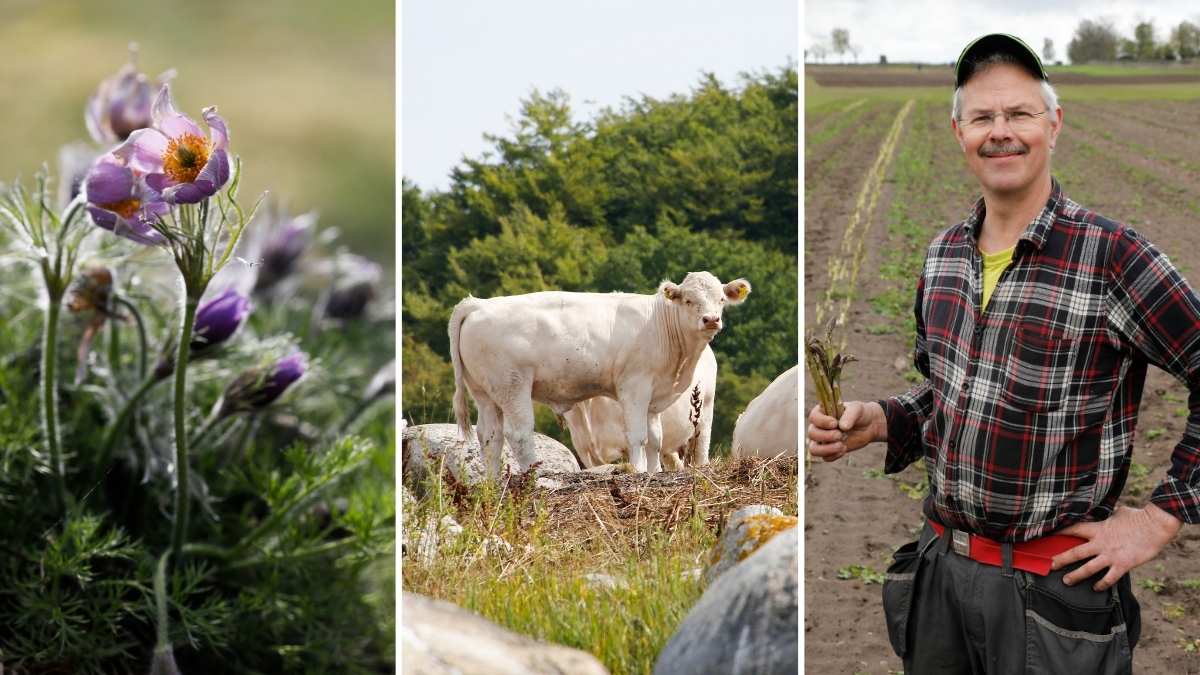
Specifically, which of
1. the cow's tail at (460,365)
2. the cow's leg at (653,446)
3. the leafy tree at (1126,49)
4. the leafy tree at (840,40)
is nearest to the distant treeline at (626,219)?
the cow's tail at (460,365)

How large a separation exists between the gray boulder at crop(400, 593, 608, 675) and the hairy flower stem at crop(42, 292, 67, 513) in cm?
85

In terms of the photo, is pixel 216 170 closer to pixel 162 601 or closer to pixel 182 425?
pixel 182 425

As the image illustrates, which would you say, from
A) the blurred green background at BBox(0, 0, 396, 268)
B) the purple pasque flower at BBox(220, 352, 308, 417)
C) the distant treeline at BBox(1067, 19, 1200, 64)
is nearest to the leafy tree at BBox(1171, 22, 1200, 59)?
the distant treeline at BBox(1067, 19, 1200, 64)

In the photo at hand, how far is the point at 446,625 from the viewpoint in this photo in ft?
7.55

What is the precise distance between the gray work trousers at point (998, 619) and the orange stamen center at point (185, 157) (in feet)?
4.60

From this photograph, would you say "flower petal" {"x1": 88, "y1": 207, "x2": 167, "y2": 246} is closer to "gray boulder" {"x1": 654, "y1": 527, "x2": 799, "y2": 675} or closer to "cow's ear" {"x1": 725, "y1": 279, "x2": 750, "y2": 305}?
"cow's ear" {"x1": 725, "y1": 279, "x2": 750, "y2": 305}

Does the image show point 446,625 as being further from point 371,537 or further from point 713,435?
point 713,435

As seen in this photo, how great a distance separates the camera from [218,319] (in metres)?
2.49

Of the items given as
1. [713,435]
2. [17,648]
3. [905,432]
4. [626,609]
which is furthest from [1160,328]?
[17,648]

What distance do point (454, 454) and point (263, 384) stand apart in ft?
1.49

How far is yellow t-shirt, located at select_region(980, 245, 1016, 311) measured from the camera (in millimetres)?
1991

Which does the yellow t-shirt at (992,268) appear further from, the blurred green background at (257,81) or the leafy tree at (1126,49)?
the leafy tree at (1126,49)

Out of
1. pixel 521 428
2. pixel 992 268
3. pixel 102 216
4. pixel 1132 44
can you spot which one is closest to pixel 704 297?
pixel 521 428

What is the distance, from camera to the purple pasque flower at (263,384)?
8.25 feet
